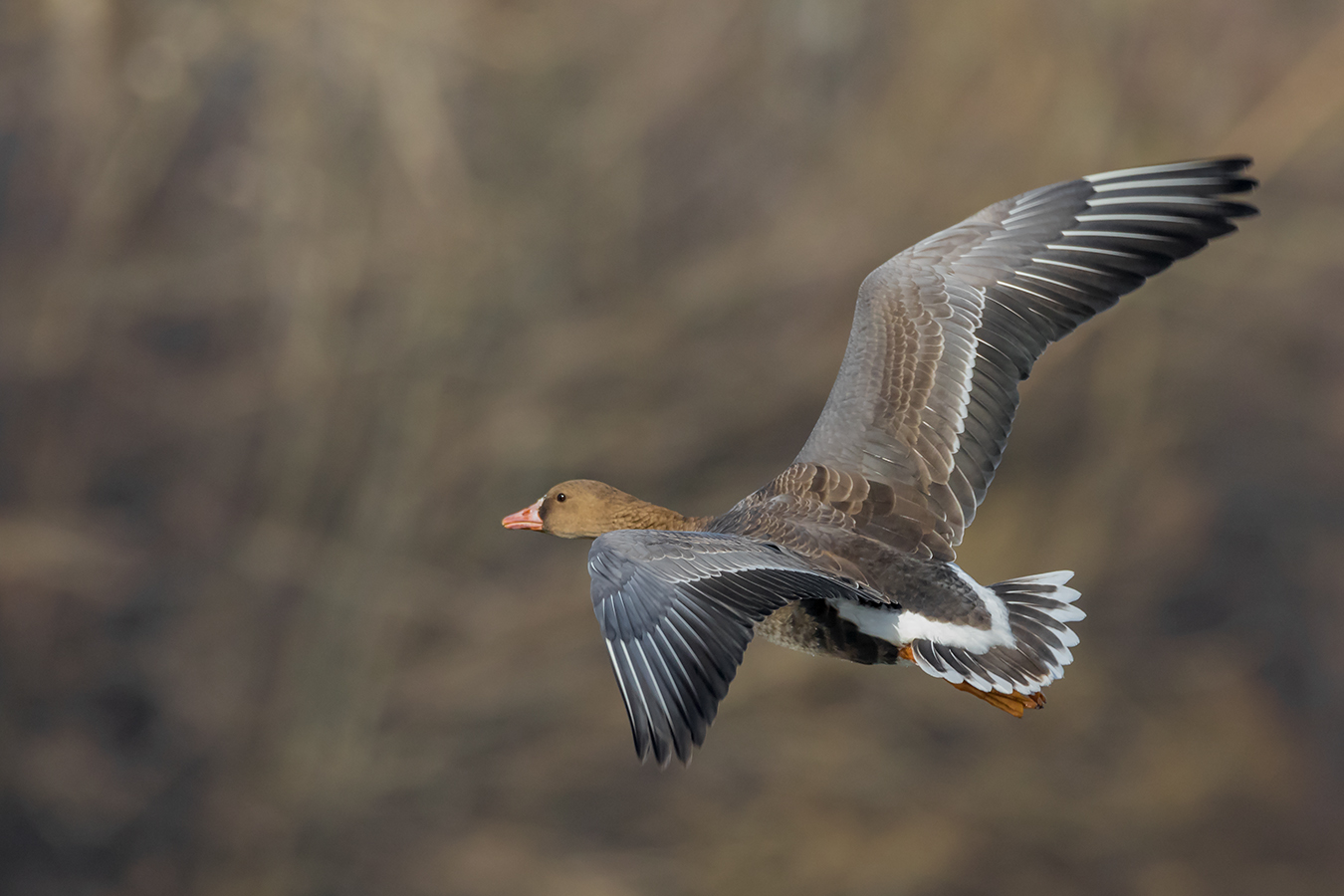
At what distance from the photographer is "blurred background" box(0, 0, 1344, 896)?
1497 cm

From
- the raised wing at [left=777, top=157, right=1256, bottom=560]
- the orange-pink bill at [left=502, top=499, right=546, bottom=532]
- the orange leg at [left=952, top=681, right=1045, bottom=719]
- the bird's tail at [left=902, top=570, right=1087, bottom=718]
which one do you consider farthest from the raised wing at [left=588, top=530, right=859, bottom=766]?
the orange-pink bill at [left=502, top=499, right=546, bottom=532]

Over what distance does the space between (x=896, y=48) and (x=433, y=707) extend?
9386mm

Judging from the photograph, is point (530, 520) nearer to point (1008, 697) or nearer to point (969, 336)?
point (969, 336)

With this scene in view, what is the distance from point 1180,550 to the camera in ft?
54.3

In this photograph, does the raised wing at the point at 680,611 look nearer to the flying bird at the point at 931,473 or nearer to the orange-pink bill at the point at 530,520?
the flying bird at the point at 931,473

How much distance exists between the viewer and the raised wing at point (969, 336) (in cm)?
591

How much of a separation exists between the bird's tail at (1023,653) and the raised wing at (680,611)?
580 mm

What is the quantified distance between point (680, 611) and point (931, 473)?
179 cm

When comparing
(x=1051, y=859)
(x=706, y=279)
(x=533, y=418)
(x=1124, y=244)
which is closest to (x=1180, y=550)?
(x=1051, y=859)

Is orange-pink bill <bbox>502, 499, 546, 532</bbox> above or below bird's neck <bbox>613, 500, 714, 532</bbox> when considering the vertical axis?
above

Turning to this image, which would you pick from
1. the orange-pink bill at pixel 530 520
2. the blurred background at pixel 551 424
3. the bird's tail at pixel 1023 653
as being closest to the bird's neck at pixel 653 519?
the orange-pink bill at pixel 530 520

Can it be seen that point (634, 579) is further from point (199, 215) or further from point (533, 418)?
point (199, 215)

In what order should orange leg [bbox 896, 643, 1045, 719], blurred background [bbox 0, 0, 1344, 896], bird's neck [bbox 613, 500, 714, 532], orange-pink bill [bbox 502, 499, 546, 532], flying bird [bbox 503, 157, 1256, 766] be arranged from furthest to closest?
blurred background [bbox 0, 0, 1344, 896]
orange-pink bill [bbox 502, 499, 546, 532]
bird's neck [bbox 613, 500, 714, 532]
orange leg [bbox 896, 643, 1045, 719]
flying bird [bbox 503, 157, 1256, 766]

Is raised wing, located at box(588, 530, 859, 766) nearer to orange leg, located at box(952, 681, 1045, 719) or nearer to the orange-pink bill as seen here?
orange leg, located at box(952, 681, 1045, 719)
